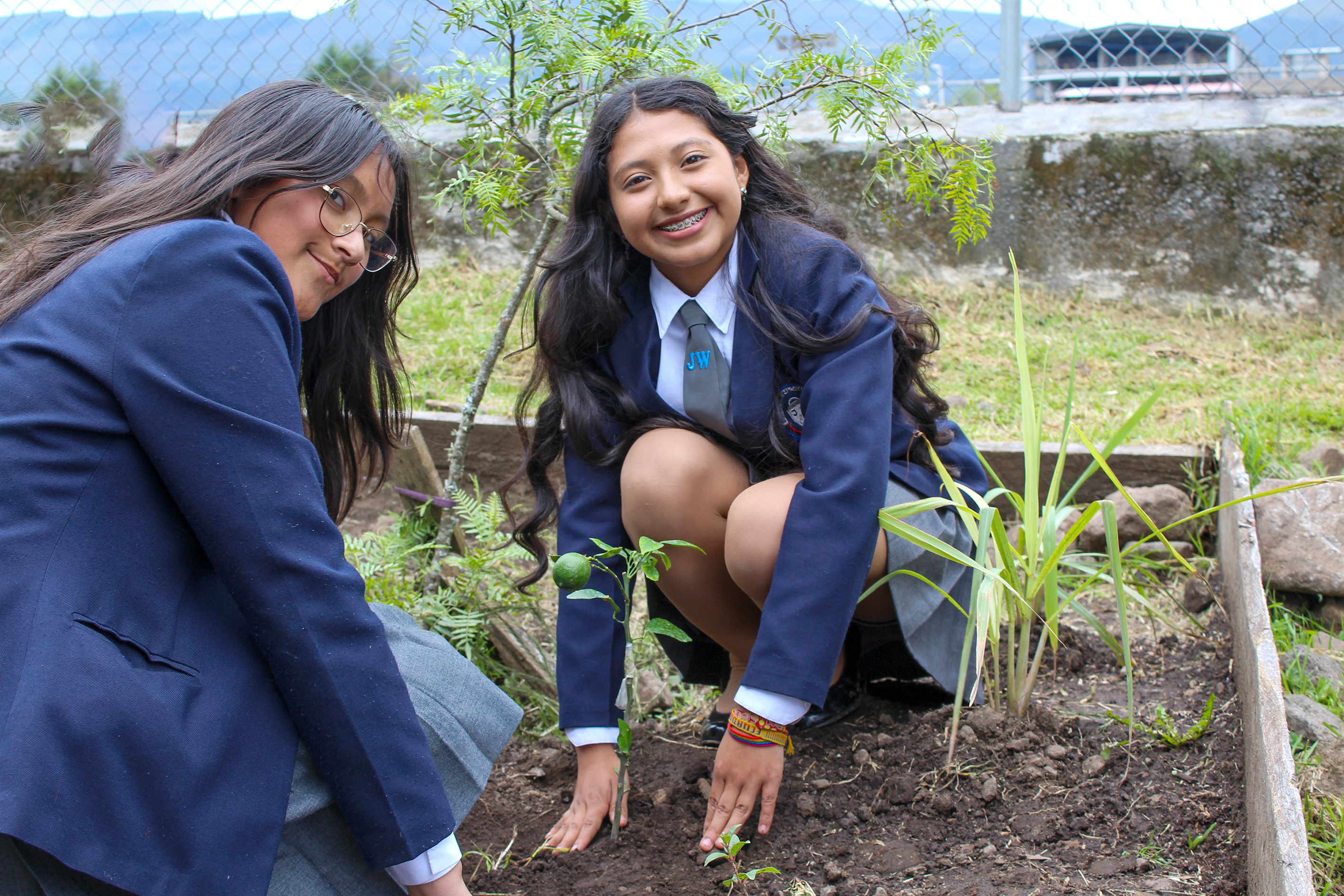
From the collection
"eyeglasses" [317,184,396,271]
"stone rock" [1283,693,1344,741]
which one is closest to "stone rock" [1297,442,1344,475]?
"stone rock" [1283,693,1344,741]

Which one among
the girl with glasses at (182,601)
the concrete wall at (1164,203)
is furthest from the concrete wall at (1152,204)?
the girl with glasses at (182,601)

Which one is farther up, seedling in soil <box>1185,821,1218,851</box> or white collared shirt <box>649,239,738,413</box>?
white collared shirt <box>649,239,738,413</box>

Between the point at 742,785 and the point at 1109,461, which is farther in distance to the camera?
the point at 1109,461

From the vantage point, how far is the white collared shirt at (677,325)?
1.87 m

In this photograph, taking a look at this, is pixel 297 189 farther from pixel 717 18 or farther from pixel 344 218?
pixel 717 18

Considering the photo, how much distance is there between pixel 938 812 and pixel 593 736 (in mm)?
605

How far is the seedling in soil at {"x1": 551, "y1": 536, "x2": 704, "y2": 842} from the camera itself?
1528mm

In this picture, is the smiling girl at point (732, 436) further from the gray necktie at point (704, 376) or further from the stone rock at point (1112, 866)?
the stone rock at point (1112, 866)

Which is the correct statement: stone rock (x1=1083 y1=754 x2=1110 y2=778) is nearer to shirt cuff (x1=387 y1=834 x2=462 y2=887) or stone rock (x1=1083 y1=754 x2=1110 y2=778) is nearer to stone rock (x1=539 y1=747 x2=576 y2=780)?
stone rock (x1=539 y1=747 x2=576 y2=780)

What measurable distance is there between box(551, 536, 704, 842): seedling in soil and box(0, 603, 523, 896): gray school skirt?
18 centimetres

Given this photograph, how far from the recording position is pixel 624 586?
1.70 m

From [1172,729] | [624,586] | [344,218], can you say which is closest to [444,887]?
[624,586]

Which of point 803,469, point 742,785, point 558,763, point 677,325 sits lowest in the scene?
point 558,763

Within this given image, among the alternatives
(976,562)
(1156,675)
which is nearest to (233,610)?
(976,562)
